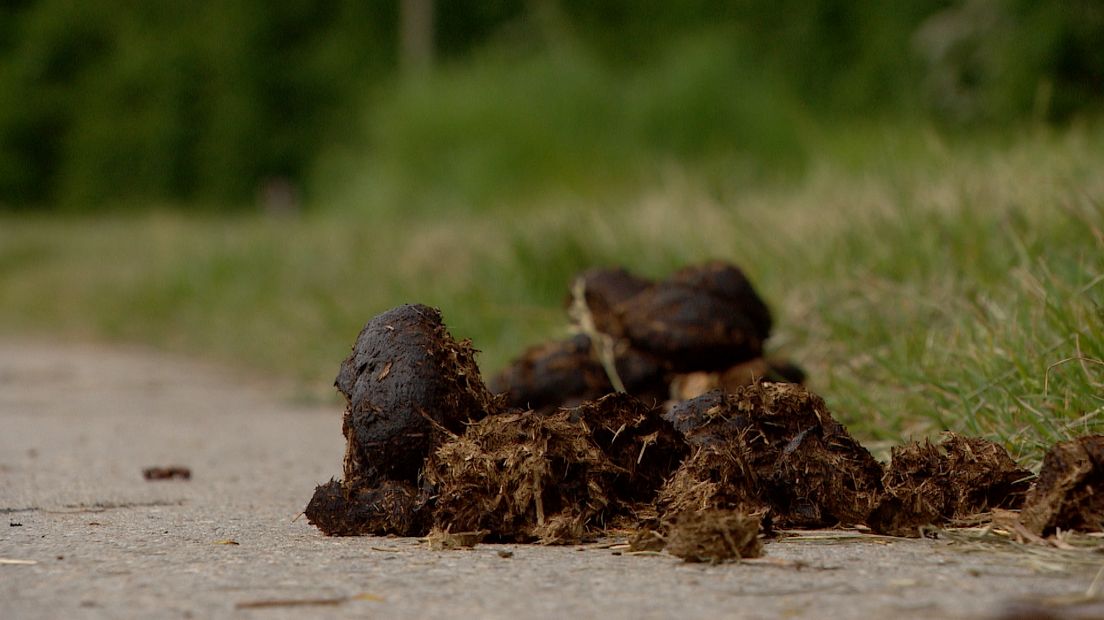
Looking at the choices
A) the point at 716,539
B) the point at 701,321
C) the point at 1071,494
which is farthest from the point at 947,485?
the point at 701,321

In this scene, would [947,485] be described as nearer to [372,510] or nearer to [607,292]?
[372,510]

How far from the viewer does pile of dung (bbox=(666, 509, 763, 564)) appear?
2.28m

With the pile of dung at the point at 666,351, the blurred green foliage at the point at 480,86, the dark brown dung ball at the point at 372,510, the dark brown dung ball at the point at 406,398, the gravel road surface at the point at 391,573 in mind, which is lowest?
the gravel road surface at the point at 391,573

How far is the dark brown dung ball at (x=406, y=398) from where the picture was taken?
268cm

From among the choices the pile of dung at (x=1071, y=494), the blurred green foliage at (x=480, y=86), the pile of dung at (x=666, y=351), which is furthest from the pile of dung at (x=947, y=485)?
the blurred green foliage at (x=480, y=86)

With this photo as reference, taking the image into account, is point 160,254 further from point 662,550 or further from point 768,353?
point 662,550

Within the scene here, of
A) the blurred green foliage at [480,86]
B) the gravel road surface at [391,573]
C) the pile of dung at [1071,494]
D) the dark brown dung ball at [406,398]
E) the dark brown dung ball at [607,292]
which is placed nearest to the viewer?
the gravel road surface at [391,573]

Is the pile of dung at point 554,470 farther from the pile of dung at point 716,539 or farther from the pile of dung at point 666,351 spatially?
the pile of dung at point 666,351

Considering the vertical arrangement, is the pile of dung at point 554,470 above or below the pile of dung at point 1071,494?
above

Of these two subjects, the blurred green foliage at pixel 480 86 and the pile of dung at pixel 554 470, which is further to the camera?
the blurred green foliage at pixel 480 86

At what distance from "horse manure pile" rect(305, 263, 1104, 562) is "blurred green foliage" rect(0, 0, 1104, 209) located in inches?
167

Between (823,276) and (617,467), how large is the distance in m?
3.04

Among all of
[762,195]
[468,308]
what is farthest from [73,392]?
[762,195]

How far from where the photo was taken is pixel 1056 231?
4738 mm
